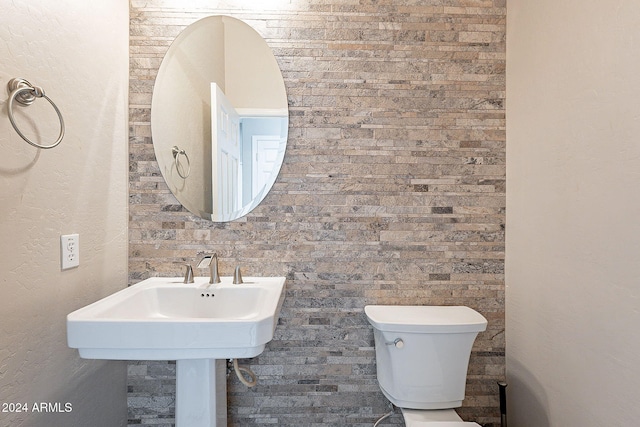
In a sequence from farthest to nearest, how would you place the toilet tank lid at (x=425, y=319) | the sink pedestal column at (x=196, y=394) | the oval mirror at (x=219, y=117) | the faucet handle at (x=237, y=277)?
1. the oval mirror at (x=219, y=117)
2. the faucet handle at (x=237, y=277)
3. the toilet tank lid at (x=425, y=319)
4. the sink pedestal column at (x=196, y=394)

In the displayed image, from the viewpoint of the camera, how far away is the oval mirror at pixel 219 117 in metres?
1.50

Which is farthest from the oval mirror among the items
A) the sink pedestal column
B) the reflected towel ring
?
the sink pedestal column

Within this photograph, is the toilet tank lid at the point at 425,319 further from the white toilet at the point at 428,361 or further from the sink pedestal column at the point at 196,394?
the sink pedestal column at the point at 196,394

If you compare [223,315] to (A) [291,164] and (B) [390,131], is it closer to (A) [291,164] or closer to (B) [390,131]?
(A) [291,164]

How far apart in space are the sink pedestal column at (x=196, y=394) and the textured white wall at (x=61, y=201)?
40 centimetres

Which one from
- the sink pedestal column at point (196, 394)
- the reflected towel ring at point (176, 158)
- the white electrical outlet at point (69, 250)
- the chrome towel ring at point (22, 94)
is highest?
the chrome towel ring at point (22, 94)

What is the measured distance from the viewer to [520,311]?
143 cm

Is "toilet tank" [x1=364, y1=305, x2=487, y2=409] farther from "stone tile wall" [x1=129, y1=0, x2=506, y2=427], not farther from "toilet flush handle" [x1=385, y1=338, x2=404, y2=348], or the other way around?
"stone tile wall" [x1=129, y1=0, x2=506, y2=427]

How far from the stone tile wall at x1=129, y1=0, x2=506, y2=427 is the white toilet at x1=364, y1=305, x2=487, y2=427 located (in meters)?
0.21

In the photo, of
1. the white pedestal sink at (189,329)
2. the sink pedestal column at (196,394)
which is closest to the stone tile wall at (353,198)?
the white pedestal sink at (189,329)

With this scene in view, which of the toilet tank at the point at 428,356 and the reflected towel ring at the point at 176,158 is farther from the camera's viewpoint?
the reflected towel ring at the point at 176,158

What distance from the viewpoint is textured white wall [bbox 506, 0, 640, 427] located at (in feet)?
3.10

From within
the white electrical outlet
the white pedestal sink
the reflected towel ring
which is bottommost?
the white pedestal sink

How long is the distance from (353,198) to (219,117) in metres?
0.71
